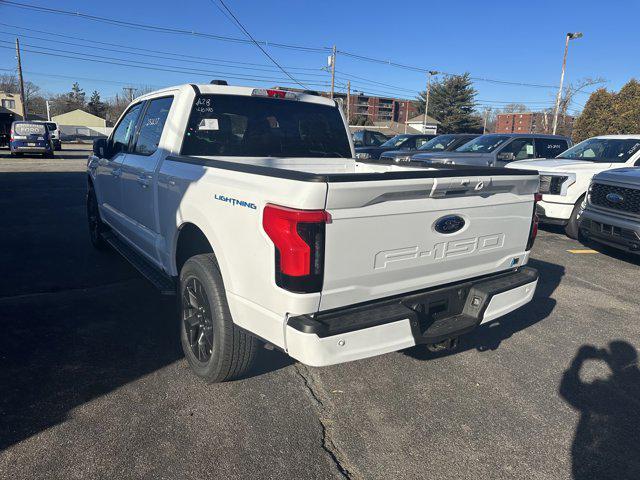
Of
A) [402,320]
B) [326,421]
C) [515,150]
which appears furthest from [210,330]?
[515,150]

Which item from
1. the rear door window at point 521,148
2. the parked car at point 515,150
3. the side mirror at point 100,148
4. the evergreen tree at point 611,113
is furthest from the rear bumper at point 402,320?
the evergreen tree at point 611,113

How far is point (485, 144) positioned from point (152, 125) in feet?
29.5

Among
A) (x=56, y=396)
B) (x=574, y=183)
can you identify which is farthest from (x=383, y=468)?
(x=574, y=183)

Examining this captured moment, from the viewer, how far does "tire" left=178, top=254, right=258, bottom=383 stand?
2.82 m

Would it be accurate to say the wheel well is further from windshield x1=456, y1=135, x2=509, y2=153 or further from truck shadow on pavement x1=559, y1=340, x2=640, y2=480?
windshield x1=456, y1=135, x2=509, y2=153

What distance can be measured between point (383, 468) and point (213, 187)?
73.6 inches

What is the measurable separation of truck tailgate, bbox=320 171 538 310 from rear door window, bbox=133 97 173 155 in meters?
2.37

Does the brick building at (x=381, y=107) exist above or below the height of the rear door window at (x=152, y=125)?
above

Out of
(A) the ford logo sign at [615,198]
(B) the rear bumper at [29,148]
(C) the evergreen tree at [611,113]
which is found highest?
(C) the evergreen tree at [611,113]

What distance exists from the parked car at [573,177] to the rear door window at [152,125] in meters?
6.44

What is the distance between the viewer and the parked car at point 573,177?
301 inches

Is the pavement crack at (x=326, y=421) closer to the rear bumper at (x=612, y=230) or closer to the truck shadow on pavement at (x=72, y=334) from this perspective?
the truck shadow on pavement at (x=72, y=334)

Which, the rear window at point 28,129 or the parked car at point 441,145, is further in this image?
the rear window at point 28,129

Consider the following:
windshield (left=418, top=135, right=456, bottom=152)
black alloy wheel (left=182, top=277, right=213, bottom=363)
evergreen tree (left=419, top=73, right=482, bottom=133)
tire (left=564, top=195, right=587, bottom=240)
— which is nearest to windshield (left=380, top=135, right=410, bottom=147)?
windshield (left=418, top=135, right=456, bottom=152)
